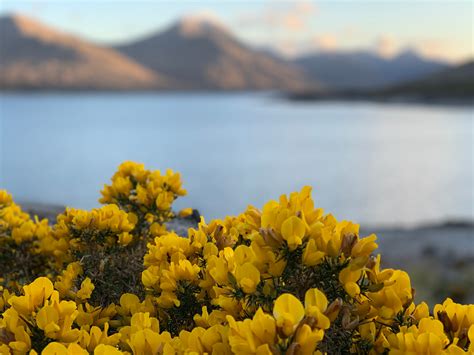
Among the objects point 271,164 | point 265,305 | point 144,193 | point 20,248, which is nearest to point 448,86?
point 271,164

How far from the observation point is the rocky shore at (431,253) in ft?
30.2

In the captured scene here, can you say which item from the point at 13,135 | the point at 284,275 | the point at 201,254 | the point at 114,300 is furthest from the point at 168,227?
the point at 13,135

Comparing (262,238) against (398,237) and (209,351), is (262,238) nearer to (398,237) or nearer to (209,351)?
(209,351)

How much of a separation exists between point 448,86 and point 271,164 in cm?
11438

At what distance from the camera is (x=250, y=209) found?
2369 mm

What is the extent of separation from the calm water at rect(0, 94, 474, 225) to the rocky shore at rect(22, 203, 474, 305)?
756cm

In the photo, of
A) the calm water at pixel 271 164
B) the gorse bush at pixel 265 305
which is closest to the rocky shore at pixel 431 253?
the gorse bush at pixel 265 305

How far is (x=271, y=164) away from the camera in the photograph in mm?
49344

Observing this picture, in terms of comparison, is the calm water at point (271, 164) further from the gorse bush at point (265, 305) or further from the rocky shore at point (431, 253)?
the gorse bush at point (265, 305)

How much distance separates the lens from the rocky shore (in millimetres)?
9203

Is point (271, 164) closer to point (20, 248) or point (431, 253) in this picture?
point (431, 253)

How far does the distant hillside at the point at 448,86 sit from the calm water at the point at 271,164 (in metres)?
55.2

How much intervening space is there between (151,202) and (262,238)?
2100mm

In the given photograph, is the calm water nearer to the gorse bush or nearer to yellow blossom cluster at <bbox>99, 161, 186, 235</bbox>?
yellow blossom cluster at <bbox>99, 161, 186, 235</bbox>
